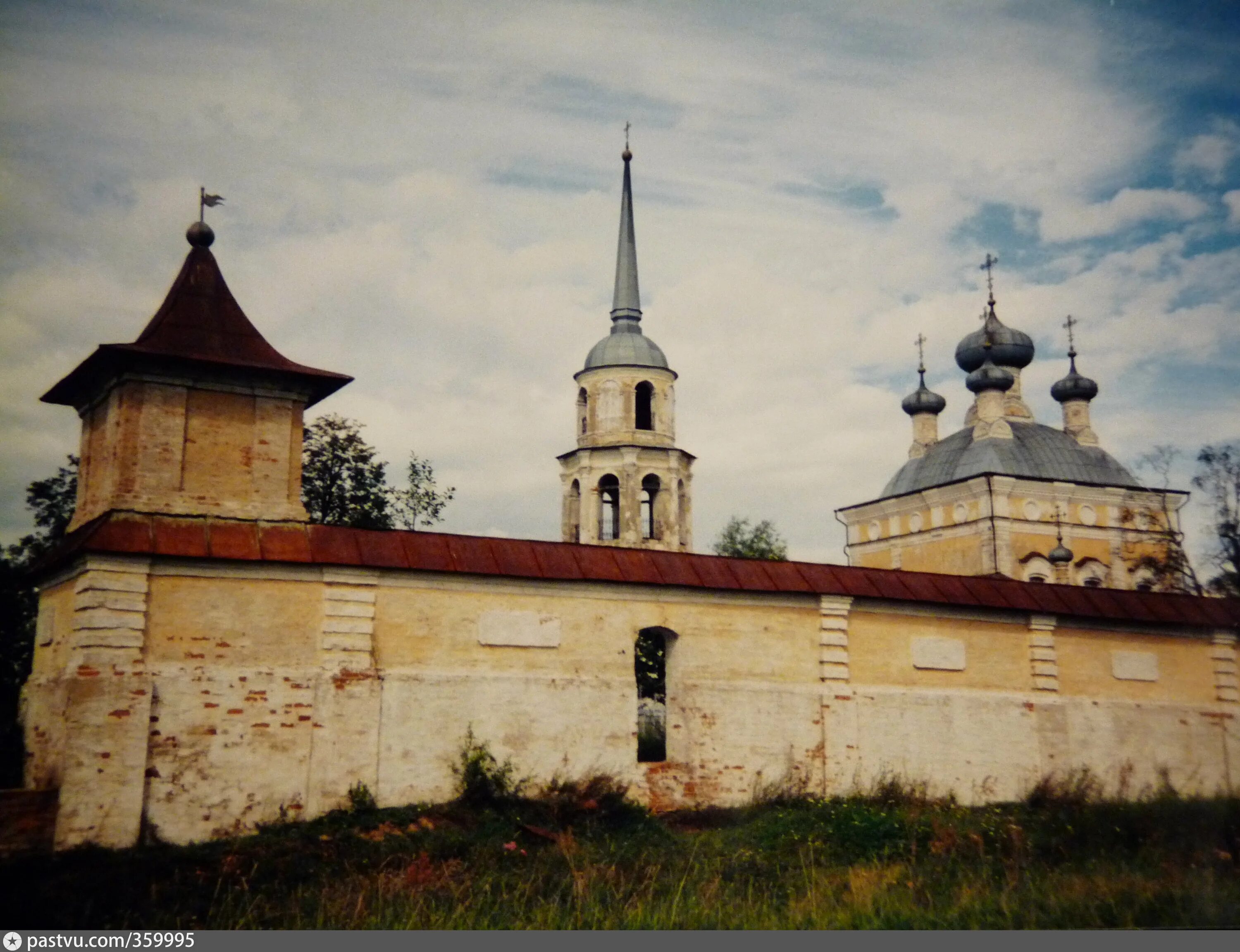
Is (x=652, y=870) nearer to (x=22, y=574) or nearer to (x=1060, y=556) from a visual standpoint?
(x=22, y=574)

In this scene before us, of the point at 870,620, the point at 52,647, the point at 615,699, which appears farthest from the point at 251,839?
the point at 870,620

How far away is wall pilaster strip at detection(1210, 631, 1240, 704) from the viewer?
1966cm

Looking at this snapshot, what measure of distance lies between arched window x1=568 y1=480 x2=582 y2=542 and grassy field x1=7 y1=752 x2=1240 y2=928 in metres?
16.1

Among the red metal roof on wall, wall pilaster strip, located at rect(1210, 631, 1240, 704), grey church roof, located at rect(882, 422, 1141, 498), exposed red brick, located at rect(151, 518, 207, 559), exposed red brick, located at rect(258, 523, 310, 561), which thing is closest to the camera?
exposed red brick, located at rect(151, 518, 207, 559)

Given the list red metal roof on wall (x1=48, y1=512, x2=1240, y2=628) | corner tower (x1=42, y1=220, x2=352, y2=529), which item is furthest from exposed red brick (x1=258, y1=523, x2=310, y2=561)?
corner tower (x1=42, y1=220, x2=352, y2=529)

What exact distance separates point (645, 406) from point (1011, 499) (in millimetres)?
12061

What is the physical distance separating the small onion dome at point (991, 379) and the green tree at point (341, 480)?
2127cm

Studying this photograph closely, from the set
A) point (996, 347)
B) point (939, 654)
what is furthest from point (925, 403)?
point (939, 654)

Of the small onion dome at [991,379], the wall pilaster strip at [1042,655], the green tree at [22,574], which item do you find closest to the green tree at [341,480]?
the green tree at [22,574]

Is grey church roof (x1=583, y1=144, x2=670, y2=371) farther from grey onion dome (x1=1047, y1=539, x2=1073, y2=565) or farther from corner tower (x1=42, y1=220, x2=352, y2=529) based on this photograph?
corner tower (x1=42, y1=220, x2=352, y2=529)

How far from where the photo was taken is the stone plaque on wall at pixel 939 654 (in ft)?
57.2

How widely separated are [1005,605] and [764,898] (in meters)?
8.82

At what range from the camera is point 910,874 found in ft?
38.9
